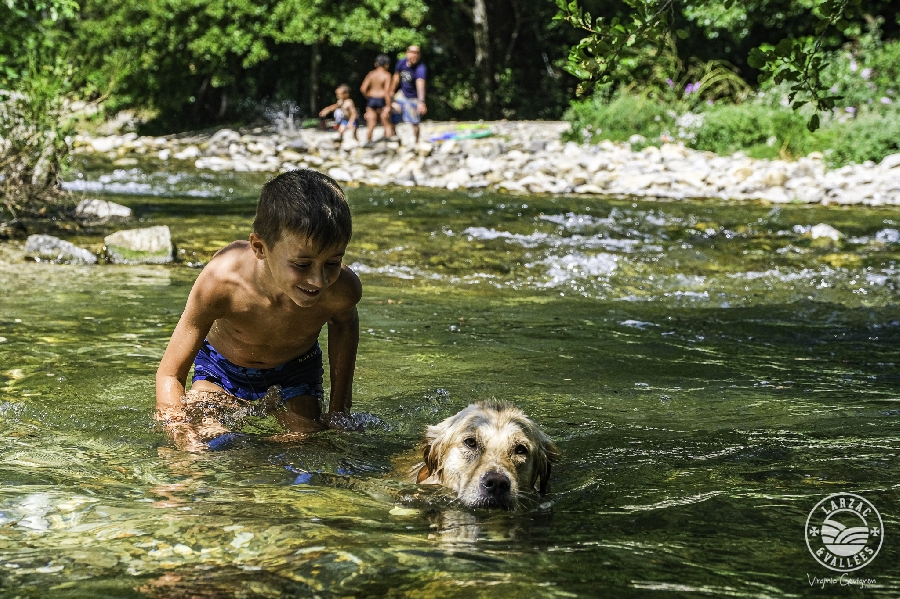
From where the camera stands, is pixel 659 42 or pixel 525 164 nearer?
pixel 659 42

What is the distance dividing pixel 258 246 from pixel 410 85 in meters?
21.5

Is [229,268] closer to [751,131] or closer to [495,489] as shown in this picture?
[495,489]

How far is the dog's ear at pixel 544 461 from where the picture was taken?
4.65 metres

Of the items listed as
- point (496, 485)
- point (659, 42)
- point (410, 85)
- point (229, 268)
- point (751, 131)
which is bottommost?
point (496, 485)

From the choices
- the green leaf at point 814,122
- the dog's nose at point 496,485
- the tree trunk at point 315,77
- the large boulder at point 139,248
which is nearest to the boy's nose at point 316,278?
the dog's nose at point 496,485

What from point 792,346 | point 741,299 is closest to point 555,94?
point 741,299

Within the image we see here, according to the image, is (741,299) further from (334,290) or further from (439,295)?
(334,290)

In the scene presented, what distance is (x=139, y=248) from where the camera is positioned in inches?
453

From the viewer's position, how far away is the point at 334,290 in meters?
5.23

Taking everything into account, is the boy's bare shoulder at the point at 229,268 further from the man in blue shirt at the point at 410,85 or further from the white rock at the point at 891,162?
the man in blue shirt at the point at 410,85

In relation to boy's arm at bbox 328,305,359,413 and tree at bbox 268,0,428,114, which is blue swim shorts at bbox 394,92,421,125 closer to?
tree at bbox 268,0,428,114

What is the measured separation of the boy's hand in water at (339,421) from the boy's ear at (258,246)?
1029 mm

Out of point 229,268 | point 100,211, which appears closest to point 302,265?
point 229,268

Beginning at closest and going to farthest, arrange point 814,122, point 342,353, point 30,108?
point 342,353 < point 814,122 < point 30,108
